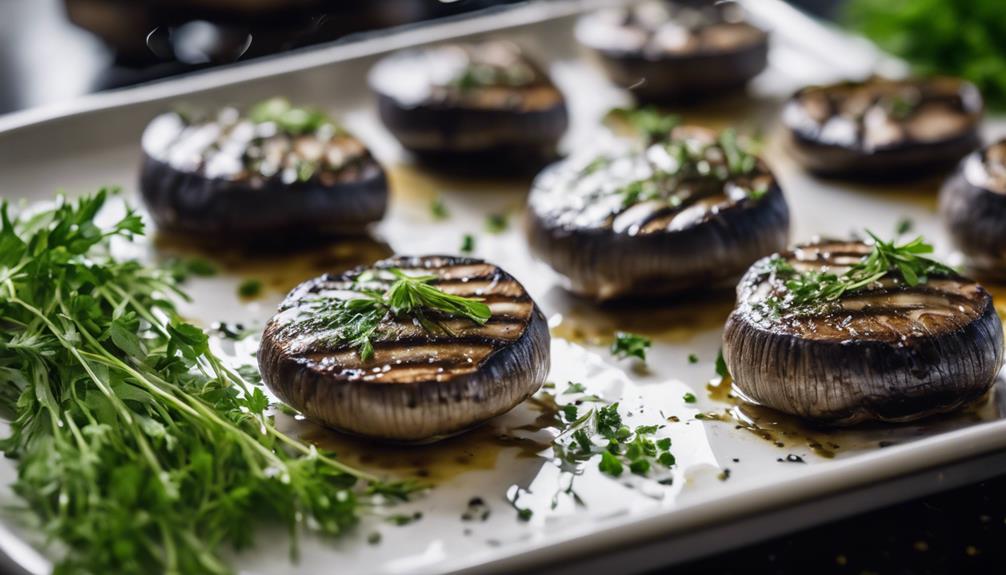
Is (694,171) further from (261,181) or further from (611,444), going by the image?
(261,181)

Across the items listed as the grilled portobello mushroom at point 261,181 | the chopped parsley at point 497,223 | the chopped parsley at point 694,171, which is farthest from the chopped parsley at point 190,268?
the chopped parsley at point 694,171

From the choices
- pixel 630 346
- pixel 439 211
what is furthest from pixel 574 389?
pixel 439 211

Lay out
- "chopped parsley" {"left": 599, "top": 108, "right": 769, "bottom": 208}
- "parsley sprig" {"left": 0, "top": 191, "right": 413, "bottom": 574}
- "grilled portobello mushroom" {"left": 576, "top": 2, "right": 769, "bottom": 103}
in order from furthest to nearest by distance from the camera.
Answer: "grilled portobello mushroom" {"left": 576, "top": 2, "right": 769, "bottom": 103}, "chopped parsley" {"left": 599, "top": 108, "right": 769, "bottom": 208}, "parsley sprig" {"left": 0, "top": 191, "right": 413, "bottom": 574}

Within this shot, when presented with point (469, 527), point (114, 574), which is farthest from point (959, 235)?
point (114, 574)

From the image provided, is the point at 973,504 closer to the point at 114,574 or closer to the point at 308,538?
the point at 308,538

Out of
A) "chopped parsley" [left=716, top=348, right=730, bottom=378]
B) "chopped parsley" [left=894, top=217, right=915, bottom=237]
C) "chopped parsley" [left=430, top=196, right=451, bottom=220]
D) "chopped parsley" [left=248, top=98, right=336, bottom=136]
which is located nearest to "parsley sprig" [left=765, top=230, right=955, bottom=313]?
"chopped parsley" [left=716, top=348, right=730, bottom=378]

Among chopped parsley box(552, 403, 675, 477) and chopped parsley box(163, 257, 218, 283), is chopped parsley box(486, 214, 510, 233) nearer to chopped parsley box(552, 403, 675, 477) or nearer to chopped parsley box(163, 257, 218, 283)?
chopped parsley box(163, 257, 218, 283)

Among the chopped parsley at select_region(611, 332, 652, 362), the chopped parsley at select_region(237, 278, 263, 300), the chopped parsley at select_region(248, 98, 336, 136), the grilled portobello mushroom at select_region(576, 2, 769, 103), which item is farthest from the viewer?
the grilled portobello mushroom at select_region(576, 2, 769, 103)
